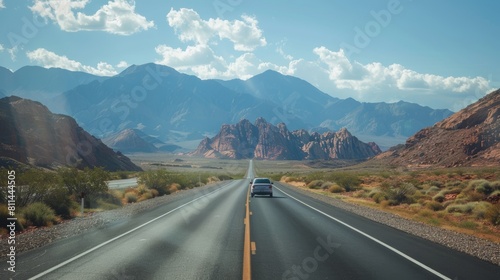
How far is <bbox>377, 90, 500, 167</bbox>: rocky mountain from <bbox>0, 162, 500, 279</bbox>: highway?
8095cm

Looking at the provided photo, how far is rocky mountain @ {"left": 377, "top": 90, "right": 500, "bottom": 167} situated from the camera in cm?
8925

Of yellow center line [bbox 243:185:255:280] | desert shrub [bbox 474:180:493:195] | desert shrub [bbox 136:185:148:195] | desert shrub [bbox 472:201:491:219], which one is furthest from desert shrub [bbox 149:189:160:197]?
desert shrub [bbox 474:180:493:195]

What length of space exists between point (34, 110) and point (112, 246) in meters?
85.9

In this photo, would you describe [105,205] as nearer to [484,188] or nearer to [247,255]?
[247,255]

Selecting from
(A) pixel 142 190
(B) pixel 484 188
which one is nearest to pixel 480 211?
(B) pixel 484 188

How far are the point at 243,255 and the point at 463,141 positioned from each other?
100m

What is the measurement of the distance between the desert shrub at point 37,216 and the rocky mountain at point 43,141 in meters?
45.4

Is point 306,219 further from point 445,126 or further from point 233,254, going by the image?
point 445,126

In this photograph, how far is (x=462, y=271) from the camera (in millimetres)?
9133

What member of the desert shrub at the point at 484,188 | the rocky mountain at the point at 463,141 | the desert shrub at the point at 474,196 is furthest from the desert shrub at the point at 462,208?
the rocky mountain at the point at 463,141

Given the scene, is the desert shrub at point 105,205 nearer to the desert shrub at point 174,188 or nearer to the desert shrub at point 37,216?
the desert shrub at point 37,216

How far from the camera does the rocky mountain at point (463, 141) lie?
8925 cm

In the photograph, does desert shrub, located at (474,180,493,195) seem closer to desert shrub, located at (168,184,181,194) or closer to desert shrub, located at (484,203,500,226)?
desert shrub, located at (484,203,500,226)

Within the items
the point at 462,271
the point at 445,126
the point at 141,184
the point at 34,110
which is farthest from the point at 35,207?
the point at 445,126
